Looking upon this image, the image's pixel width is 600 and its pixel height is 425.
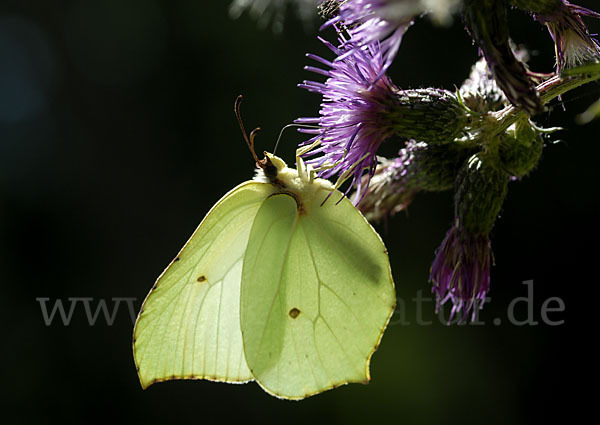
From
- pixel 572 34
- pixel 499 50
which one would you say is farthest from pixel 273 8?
pixel 572 34

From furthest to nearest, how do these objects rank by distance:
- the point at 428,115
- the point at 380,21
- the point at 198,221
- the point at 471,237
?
the point at 198,221 < the point at 471,237 < the point at 428,115 < the point at 380,21

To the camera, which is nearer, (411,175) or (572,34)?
(572,34)

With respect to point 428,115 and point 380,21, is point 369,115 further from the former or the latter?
point 380,21

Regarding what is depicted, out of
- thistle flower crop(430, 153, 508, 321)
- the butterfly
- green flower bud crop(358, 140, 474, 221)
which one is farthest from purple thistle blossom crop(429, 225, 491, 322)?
the butterfly

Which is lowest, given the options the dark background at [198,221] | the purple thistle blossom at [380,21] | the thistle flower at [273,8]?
the dark background at [198,221]

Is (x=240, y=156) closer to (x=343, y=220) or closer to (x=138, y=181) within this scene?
(x=138, y=181)

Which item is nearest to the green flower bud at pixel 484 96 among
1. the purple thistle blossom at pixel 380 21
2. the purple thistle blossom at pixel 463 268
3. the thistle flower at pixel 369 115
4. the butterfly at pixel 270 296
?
the thistle flower at pixel 369 115

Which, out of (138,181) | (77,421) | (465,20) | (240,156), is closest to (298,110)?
(240,156)

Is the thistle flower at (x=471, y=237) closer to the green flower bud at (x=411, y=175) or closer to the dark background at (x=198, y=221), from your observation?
the green flower bud at (x=411, y=175)
